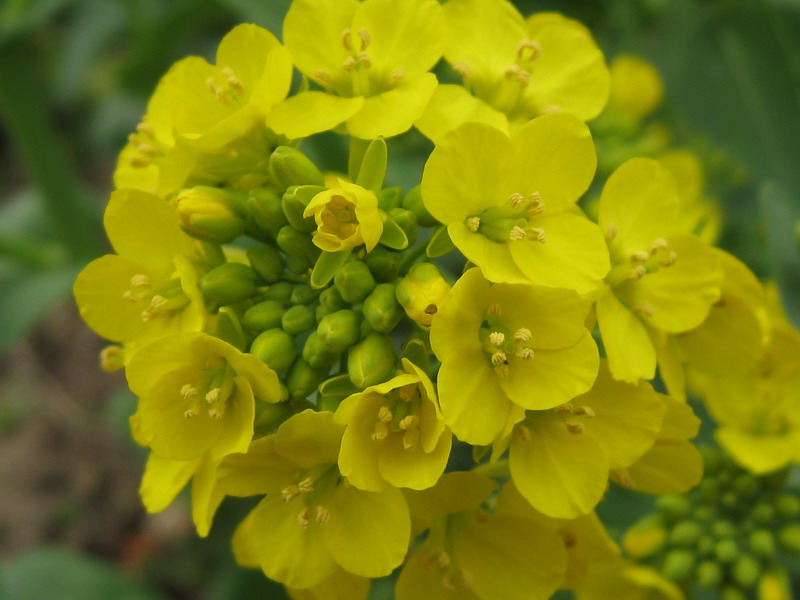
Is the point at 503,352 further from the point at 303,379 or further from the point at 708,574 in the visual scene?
the point at 708,574

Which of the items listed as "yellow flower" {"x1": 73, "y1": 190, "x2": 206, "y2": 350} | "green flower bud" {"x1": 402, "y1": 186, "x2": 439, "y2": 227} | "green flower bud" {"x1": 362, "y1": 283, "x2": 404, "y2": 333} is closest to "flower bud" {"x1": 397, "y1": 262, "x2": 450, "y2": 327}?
"green flower bud" {"x1": 362, "y1": 283, "x2": 404, "y2": 333}

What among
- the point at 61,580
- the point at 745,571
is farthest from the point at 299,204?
the point at 61,580

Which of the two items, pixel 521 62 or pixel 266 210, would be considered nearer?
pixel 266 210


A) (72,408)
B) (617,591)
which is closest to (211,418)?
(617,591)

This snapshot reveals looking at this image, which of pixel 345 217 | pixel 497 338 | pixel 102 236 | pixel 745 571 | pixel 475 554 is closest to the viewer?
pixel 497 338

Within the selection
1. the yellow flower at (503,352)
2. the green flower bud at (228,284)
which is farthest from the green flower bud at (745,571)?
the green flower bud at (228,284)

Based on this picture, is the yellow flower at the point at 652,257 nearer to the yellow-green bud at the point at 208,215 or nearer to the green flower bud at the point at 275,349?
the green flower bud at the point at 275,349
